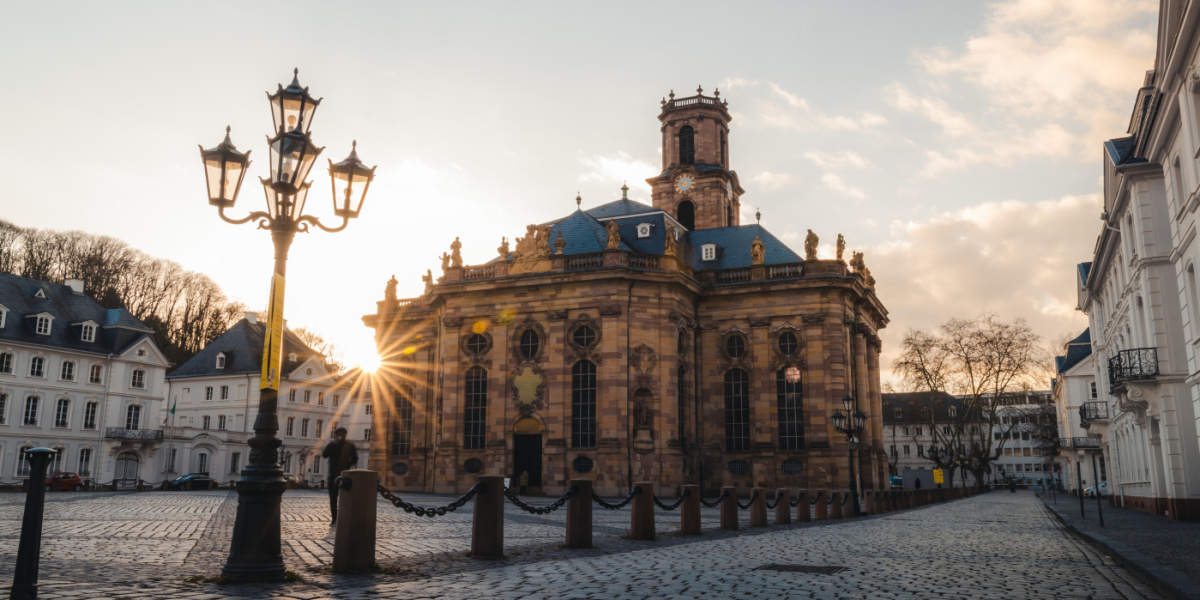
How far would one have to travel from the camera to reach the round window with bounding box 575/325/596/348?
41.8 meters

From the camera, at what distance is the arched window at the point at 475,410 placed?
4328cm

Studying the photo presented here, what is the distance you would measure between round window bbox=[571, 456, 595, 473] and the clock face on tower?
2215cm

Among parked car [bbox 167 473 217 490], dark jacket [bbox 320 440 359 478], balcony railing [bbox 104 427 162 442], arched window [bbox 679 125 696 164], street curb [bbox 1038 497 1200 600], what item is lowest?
parked car [bbox 167 473 217 490]

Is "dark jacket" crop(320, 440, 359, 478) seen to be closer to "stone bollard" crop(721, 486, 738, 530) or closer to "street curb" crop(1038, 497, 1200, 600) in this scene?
"stone bollard" crop(721, 486, 738, 530)

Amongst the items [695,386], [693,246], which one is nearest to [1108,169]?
[695,386]

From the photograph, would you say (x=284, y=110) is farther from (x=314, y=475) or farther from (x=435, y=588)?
(x=314, y=475)

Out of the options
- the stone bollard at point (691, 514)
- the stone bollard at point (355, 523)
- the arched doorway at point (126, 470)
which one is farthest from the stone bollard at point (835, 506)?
the arched doorway at point (126, 470)

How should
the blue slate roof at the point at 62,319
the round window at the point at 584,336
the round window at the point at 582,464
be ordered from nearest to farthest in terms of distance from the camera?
the round window at the point at 582,464
the round window at the point at 584,336
the blue slate roof at the point at 62,319

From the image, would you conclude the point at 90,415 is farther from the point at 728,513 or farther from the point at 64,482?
the point at 728,513

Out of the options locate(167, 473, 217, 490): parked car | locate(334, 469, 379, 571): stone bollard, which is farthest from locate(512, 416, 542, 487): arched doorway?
locate(334, 469, 379, 571): stone bollard

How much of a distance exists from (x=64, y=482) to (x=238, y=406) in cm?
1739

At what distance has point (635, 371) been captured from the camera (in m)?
40.7

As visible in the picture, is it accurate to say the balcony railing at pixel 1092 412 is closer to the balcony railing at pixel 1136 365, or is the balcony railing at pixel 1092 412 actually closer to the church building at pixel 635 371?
the church building at pixel 635 371

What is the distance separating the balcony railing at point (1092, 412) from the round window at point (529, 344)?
26.1m
